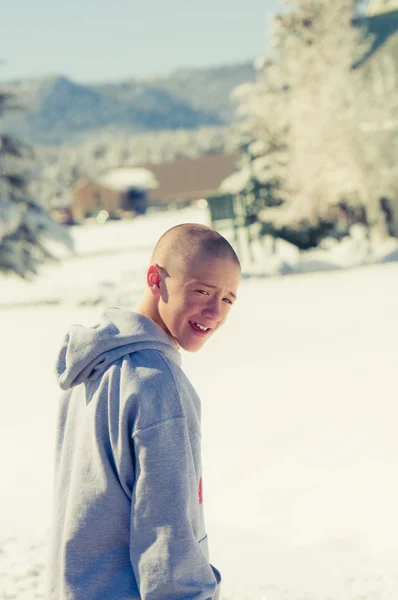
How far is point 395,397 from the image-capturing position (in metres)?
7.97

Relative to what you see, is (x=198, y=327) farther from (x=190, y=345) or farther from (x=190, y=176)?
(x=190, y=176)

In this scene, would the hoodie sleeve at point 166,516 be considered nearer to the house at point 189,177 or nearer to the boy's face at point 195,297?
the boy's face at point 195,297

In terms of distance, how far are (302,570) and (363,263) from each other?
1767 centimetres

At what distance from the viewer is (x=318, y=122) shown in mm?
23594

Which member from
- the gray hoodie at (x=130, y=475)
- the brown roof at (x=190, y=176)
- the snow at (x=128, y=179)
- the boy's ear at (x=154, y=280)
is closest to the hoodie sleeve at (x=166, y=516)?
the gray hoodie at (x=130, y=475)

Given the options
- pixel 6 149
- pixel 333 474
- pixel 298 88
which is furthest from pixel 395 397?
pixel 298 88

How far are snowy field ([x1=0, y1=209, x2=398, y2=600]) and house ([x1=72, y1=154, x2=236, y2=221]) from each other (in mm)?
87729

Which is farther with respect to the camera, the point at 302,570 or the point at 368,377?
the point at 368,377

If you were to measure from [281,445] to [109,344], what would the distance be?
5.19 m

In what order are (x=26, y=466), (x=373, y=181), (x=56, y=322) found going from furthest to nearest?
(x=373, y=181) < (x=56, y=322) < (x=26, y=466)

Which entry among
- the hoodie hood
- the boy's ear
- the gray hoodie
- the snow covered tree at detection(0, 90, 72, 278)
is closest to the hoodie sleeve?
the gray hoodie

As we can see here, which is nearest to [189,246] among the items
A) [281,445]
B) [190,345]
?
[190,345]

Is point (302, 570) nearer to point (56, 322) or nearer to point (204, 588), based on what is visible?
point (204, 588)

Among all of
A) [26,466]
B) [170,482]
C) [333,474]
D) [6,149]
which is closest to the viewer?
[170,482]
